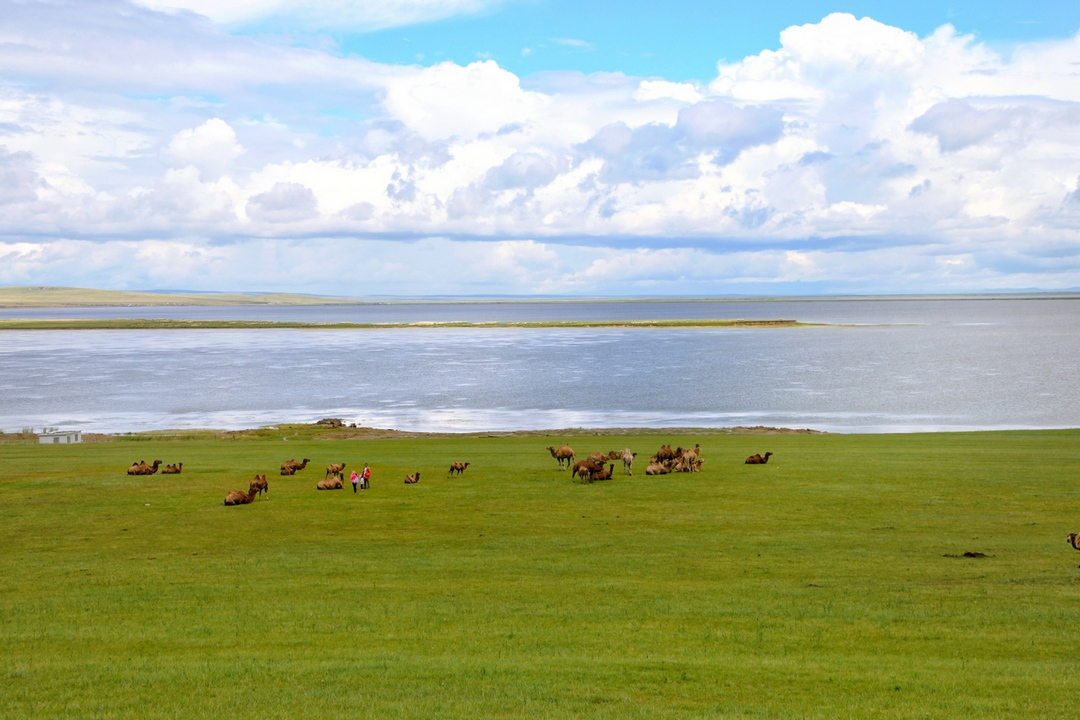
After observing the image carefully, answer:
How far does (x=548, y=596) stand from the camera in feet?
56.4

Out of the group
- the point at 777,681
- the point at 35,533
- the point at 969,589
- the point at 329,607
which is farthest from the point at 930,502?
the point at 35,533

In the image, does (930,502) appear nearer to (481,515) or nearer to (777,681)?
(481,515)

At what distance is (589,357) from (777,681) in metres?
126

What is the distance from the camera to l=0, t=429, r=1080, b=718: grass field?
1220 centimetres

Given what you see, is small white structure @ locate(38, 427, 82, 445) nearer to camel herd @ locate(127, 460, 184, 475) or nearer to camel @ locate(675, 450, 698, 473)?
→ camel herd @ locate(127, 460, 184, 475)

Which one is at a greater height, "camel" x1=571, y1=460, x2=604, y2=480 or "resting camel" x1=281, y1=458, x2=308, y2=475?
"camel" x1=571, y1=460, x2=604, y2=480

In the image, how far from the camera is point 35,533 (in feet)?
77.9

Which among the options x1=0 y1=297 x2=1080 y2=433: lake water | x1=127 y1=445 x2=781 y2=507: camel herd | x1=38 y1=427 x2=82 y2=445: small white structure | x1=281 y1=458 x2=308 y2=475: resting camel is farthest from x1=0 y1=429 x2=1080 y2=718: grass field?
x1=0 y1=297 x2=1080 y2=433: lake water

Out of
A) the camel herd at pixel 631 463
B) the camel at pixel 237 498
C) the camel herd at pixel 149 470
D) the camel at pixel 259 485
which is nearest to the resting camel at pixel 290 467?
the camel herd at pixel 149 470

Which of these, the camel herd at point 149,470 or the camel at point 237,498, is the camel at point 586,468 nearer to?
the camel at point 237,498

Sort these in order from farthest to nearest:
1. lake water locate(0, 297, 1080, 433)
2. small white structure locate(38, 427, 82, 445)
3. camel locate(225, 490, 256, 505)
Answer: lake water locate(0, 297, 1080, 433) < small white structure locate(38, 427, 82, 445) < camel locate(225, 490, 256, 505)

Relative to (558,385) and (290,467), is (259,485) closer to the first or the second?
(290,467)

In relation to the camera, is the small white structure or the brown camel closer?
the brown camel

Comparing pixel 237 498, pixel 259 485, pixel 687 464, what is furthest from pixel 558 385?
pixel 237 498
